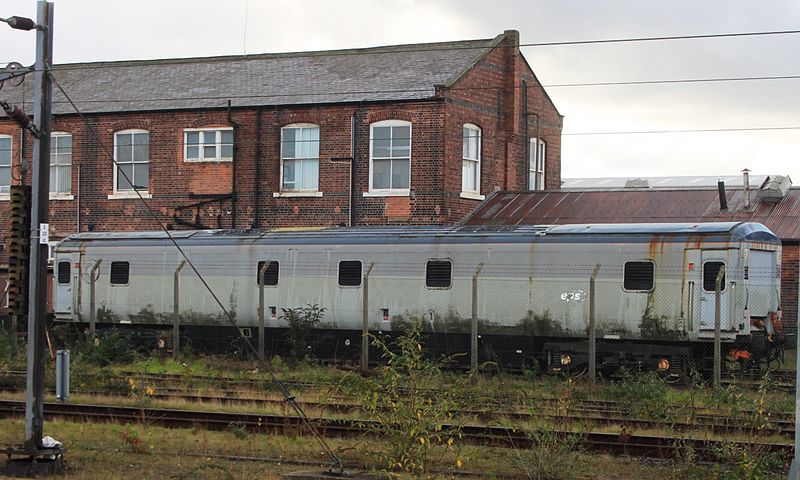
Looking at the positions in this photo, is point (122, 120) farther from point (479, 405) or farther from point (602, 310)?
point (479, 405)

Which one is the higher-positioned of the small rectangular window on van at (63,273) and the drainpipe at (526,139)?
the drainpipe at (526,139)

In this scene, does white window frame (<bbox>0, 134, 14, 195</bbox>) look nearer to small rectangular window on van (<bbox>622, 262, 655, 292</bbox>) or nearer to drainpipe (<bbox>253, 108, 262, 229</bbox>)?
drainpipe (<bbox>253, 108, 262, 229</bbox>)

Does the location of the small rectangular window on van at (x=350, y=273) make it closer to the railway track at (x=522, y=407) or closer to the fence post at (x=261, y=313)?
the fence post at (x=261, y=313)

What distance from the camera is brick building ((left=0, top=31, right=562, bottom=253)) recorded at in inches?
1185

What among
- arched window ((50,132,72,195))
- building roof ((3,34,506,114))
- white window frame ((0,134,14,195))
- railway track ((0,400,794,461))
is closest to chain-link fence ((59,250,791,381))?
railway track ((0,400,794,461))

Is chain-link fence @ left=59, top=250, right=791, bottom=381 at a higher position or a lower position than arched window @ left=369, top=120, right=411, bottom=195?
lower

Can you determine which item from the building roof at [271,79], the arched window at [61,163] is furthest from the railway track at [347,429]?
the arched window at [61,163]

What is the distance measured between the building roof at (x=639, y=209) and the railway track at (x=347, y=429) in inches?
563

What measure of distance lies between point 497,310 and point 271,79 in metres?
14.2

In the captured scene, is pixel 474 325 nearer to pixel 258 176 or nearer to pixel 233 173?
pixel 258 176

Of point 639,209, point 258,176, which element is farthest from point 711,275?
point 258,176

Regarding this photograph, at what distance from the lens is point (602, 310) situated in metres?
21.2

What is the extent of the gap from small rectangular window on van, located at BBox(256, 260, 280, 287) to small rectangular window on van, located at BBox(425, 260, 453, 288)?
3.74 meters

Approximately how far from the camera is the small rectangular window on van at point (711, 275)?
2039 cm
